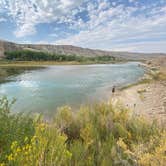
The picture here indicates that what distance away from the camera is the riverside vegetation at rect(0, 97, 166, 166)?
9.71ft

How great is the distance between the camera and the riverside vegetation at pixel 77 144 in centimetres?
296

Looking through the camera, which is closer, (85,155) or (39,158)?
(39,158)

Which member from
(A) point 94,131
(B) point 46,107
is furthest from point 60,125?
(B) point 46,107

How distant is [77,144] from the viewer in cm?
462

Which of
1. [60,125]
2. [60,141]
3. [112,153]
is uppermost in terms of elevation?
[60,141]

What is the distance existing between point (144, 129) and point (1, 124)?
3.49m

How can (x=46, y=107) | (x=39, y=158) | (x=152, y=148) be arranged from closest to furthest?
1. (x=39, y=158)
2. (x=152, y=148)
3. (x=46, y=107)

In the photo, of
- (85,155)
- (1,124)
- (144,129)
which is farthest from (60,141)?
(144,129)

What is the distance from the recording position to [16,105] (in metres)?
15.4

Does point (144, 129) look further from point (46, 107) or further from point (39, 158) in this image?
point (46, 107)

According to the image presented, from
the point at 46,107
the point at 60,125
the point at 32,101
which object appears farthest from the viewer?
the point at 32,101

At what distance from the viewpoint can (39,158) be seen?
2.77m

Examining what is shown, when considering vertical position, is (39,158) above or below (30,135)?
above

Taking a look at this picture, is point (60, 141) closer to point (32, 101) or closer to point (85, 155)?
point (85, 155)
